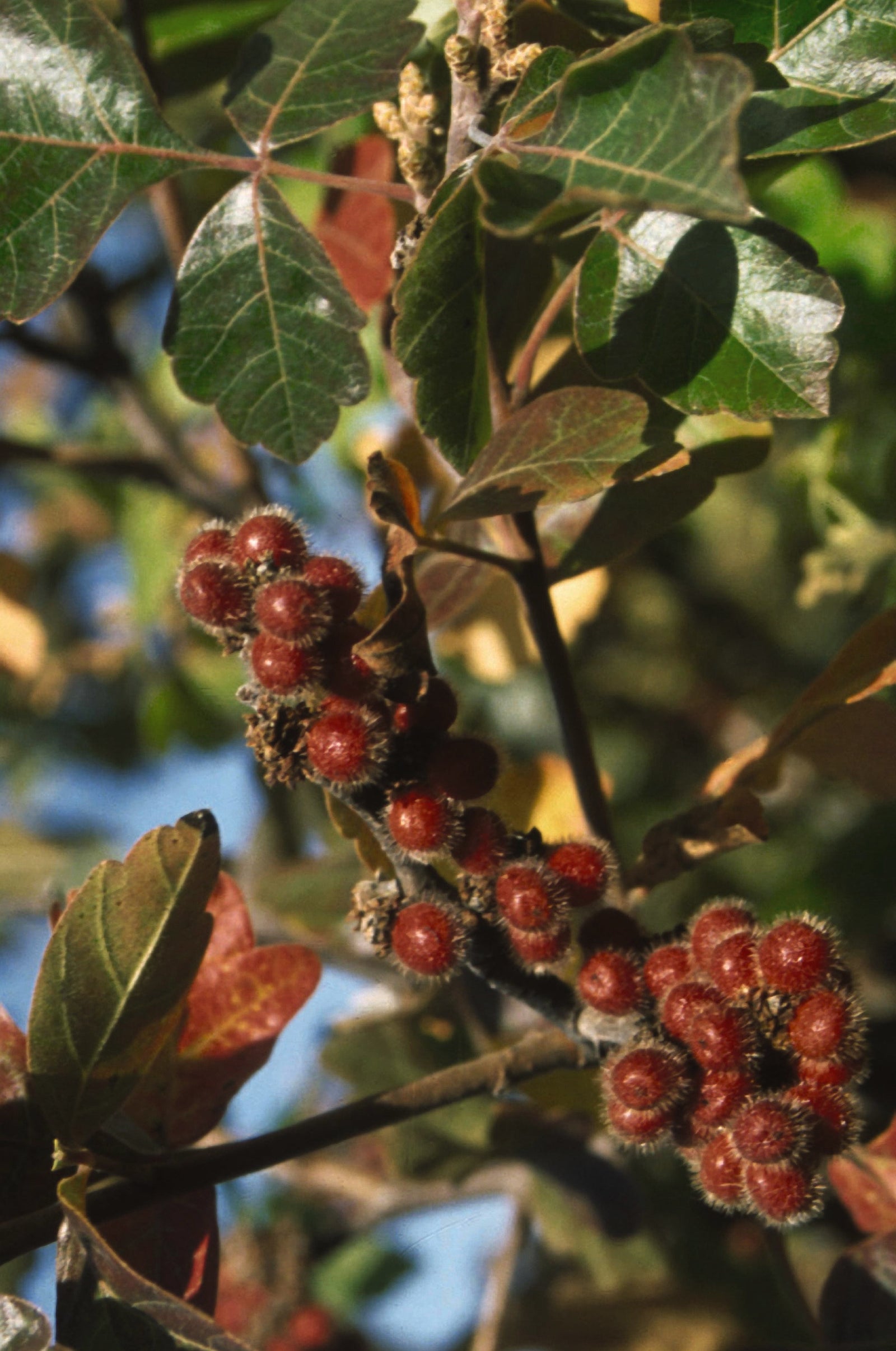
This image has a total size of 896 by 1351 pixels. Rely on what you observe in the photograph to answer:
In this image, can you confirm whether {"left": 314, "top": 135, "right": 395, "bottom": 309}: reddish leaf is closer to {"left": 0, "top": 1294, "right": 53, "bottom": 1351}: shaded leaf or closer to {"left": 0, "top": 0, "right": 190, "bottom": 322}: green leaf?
{"left": 0, "top": 0, "right": 190, "bottom": 322}: green leaf

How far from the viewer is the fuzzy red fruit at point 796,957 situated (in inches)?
39.0

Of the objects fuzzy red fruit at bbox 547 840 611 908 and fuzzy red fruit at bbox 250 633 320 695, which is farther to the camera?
fuzzy red fruit at bbox 547 840 611 908

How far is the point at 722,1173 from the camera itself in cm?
97

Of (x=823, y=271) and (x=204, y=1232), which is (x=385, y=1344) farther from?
(x=823, y=271)

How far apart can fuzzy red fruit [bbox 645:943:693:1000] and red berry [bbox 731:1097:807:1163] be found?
13 centimetres

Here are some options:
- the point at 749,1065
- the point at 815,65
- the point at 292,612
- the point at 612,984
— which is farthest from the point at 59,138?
the point at 749,1065

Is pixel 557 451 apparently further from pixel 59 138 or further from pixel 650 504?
pixel 59 138

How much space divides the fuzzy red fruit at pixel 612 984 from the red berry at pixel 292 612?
1.22 feet

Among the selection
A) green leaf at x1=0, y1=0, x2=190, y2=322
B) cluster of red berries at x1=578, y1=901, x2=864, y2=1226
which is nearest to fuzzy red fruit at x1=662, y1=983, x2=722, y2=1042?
cluster of red berries at x1=578, y1=901, x2=864, y2=1226

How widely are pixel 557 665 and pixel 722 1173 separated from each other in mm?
485

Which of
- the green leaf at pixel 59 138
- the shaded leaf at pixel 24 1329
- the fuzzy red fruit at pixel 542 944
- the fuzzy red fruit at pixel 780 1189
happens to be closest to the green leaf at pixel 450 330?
the green leaf at pixel 59 138

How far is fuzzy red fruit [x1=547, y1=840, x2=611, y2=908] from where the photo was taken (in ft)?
3.47

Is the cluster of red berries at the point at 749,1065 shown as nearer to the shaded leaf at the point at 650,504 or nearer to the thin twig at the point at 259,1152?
the thin twig at the point at 259,1152

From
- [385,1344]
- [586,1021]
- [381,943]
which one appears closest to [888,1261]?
[586,1021]
